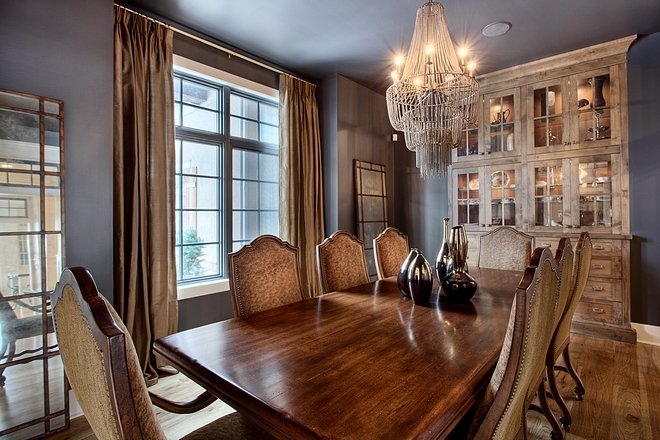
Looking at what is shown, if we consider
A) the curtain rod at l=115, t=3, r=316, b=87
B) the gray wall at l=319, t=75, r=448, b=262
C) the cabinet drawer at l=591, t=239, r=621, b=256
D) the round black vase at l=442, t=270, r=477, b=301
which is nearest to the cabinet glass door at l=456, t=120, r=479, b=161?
the gray wall at l=319, t=75, r=448, b=262

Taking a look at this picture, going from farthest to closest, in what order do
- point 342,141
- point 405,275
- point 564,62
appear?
point 342,141 < point 564,62 < point 405,275

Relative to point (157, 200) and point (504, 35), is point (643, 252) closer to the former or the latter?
point (504, 35)

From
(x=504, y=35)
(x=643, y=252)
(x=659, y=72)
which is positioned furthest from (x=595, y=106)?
(x=643, y=252)

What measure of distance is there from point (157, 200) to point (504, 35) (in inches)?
128

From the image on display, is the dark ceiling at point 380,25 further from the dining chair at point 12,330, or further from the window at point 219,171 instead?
the dining chair at point 12,330

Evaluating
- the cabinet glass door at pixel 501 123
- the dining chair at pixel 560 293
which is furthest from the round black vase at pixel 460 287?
the cabinet glass door at pixel 501 123

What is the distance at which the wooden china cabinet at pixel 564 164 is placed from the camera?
324 cm

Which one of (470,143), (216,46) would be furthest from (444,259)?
(216,46)

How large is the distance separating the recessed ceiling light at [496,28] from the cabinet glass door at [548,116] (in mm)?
975

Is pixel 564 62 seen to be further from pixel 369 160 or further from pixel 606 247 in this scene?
pixel 369 160

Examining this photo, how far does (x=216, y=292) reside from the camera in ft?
10.4

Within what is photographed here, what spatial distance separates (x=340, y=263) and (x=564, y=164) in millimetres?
2660

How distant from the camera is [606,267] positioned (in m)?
3.28

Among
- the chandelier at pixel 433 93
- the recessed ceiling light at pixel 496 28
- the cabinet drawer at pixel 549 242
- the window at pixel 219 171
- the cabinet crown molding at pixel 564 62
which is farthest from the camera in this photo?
the cabinet drawer at pixel 549 242
